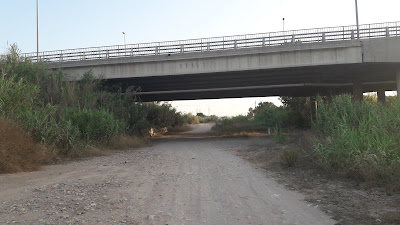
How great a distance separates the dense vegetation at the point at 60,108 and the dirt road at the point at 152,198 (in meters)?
3.28

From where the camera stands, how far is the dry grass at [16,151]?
9.75 meters

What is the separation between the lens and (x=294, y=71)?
83.4 ft

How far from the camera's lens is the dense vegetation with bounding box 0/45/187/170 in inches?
510

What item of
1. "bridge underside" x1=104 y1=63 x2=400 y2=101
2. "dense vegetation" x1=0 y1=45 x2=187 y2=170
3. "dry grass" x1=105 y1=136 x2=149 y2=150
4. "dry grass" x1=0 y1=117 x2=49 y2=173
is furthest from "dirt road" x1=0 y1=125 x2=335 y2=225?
"bridge underside" x1=104 y1=63 x2=400 y2=101

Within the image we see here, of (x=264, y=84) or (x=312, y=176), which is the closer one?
(x=312, y=176)

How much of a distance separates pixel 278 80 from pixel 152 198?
80.0ft

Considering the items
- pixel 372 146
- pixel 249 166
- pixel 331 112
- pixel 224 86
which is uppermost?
pixel 224 86

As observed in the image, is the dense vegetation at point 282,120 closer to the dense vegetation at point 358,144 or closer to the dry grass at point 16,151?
the dense vegetation at point 358,144

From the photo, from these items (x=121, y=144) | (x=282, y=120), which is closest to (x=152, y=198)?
(x=121, y=144)

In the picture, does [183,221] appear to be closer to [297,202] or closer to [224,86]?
[297,202]

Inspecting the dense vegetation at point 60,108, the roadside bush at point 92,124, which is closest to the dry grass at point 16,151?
the dense vegetation at point 60,108

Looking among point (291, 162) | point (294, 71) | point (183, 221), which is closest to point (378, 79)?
point (294, 71)

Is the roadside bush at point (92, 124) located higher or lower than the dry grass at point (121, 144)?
higher

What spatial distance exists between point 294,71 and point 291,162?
1651 cm
